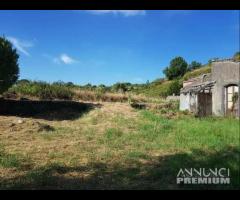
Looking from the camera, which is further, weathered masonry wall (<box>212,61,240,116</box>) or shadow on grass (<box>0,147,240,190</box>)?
weathered masonry wall (<box>212,61,240,116</box>)

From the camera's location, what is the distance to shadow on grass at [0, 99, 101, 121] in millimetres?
16391

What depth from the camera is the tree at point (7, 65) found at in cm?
1627

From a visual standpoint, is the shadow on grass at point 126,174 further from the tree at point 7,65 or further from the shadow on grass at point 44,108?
the tree at point 7,65

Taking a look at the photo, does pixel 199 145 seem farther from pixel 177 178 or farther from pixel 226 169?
pixel 226 169

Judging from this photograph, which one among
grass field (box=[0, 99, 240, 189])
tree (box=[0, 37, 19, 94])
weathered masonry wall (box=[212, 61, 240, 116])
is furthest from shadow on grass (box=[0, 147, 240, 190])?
tree (box=[0, 37, 19, 94])

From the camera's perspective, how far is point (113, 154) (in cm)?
805

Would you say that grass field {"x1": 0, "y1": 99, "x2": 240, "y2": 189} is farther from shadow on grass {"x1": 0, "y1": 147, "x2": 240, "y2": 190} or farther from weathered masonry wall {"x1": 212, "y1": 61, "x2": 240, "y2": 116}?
weathered masonry wall {"x1": 212, "y1": 61, "x2": 240, "y2": 116}

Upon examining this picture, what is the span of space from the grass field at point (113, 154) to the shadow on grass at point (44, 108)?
429 centimetres

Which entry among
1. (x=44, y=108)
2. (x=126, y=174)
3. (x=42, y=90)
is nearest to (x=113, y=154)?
(x=126, y=174)

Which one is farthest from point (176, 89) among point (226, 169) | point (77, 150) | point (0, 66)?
point (226, 169)

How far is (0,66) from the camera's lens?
636 inches

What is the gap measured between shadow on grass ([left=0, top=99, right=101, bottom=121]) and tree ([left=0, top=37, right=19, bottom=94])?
3.23ft
